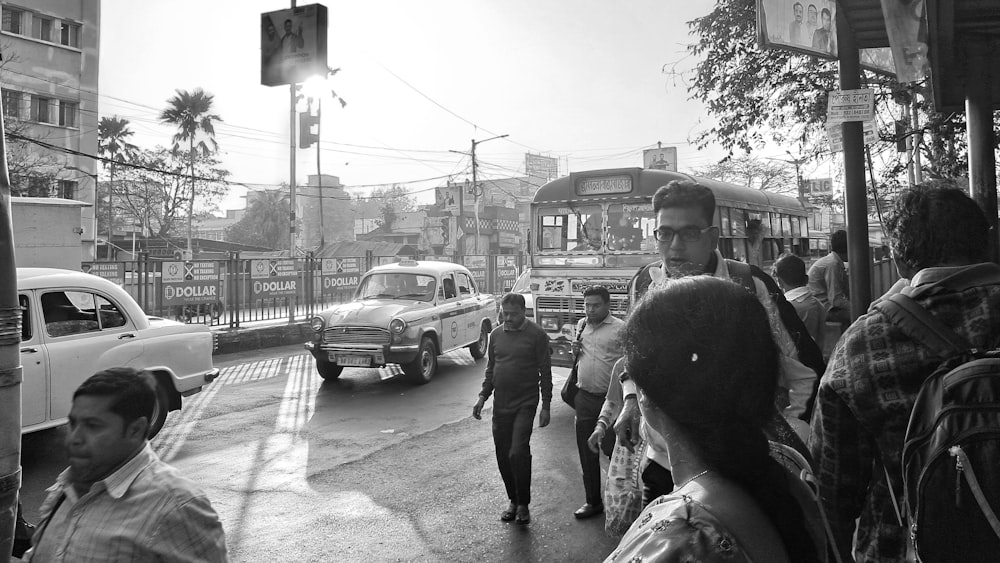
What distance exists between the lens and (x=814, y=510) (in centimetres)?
128

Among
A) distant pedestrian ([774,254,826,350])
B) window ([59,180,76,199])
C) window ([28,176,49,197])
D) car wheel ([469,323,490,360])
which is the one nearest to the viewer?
distant pedestrian ([774,254,826,350])

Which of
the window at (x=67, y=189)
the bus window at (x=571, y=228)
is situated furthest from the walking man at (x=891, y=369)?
the window at (x=67, y=189)

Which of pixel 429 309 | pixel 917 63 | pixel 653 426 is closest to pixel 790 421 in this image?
pixel 653 426

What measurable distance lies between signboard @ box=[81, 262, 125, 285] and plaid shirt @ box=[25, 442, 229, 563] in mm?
13104

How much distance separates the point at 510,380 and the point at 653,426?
3.78 meters

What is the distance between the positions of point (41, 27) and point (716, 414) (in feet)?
110

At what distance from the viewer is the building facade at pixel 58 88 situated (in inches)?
1023

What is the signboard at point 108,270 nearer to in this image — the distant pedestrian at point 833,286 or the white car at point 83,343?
the white car at point 83,343

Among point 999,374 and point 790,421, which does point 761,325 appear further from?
point 790,421

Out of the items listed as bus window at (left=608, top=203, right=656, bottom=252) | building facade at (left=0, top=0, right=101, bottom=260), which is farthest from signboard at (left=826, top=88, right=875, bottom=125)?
building facade at (left=0, top=0, right=101, bottom=260)

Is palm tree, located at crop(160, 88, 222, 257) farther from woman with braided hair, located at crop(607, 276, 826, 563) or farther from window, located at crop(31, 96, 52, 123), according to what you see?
woman with braided hair, located at crop(607, 276, 826, 563)

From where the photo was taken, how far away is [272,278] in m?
16.6

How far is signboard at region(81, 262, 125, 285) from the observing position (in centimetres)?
1366

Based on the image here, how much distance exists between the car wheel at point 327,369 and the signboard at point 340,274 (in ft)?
24.9
